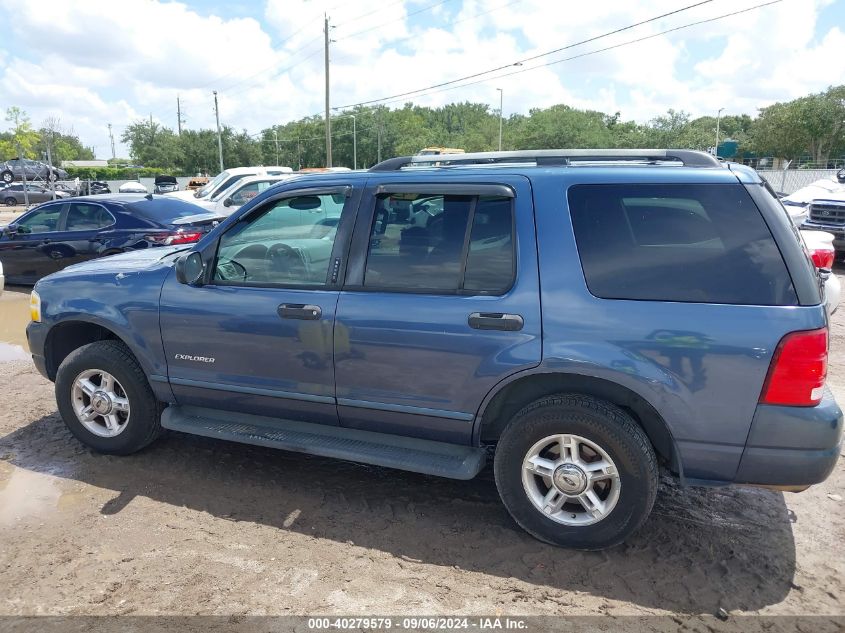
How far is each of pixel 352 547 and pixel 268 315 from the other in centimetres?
136

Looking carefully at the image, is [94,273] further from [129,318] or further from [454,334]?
[454,334]

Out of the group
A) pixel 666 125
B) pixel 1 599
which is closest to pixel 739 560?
pixel 1 599

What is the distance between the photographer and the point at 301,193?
3.99 m

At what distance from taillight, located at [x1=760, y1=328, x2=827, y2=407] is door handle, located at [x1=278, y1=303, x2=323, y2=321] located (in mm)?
2249

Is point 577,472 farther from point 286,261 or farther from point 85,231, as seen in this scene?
point 85,231

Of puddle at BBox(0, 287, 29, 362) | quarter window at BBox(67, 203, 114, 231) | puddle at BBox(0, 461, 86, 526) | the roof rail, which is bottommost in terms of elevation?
puddle at BBox(0, 287, 29, 362)

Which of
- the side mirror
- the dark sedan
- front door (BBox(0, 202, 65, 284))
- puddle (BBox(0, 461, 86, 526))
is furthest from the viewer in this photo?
front door (BBox(0, 202, 65, 284))

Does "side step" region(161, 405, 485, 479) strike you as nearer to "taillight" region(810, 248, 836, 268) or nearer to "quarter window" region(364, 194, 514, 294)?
"quarter window" region(364, 194, 514, 294)

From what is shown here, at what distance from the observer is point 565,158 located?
12.3ft

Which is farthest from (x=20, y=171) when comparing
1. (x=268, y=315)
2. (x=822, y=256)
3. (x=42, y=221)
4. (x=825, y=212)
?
(x=822, y=256)

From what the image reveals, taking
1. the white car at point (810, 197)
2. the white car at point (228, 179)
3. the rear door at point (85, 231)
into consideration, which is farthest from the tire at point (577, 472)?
the white car at point (228, 179)

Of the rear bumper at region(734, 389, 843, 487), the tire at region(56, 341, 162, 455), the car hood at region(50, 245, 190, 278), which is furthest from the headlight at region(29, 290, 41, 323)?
the rear bumper at region(734, 389, 843, 487)

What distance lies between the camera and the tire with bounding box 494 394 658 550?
3.20 m

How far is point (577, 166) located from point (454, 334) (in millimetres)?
1122
